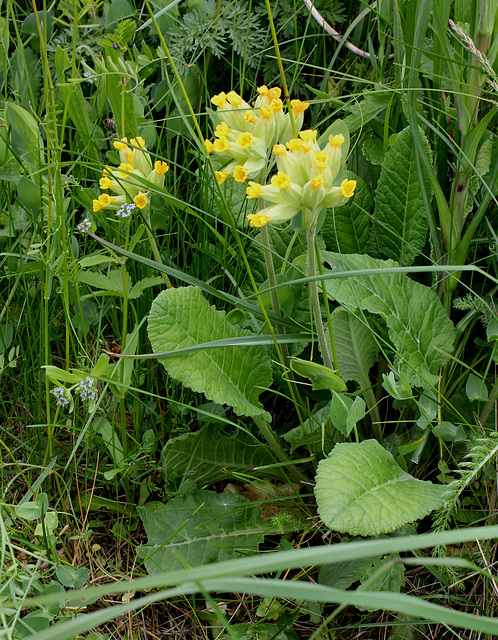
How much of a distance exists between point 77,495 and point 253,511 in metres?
0.47

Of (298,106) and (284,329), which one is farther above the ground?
(298,106)

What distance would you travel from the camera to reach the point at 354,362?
1680 millimetres

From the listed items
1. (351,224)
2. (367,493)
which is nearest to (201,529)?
(367,493)

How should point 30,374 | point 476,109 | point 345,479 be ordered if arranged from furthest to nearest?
point 30,374, point 476,109, point 345,479

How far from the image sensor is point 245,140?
129 centimetres

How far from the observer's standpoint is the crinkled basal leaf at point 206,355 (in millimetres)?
1415

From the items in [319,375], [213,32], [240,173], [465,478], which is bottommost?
[465,478]

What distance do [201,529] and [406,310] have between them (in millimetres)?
782

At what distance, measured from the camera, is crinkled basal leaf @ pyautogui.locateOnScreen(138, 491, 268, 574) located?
4.84 feet

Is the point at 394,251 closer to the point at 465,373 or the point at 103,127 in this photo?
the point at 465,373

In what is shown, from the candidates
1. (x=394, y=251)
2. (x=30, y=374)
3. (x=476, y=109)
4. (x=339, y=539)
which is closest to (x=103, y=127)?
(x=30, y=374)

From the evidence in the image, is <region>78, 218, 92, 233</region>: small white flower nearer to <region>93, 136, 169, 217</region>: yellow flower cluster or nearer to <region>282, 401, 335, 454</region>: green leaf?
<region>93, 136, 169, 217</region>: yellow flower cluster

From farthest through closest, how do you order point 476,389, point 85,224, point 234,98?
point 85,224 < point 476,389 < point 234,98

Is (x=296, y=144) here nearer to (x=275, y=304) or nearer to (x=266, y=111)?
(x=266, y=111)
